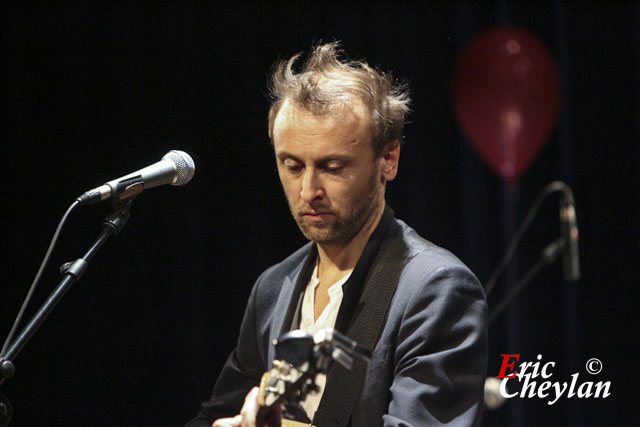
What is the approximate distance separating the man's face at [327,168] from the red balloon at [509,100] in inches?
51.1

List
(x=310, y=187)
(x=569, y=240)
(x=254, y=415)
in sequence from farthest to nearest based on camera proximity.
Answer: (x=569, y=240), (x=310, y=187), (x=254, y=415)

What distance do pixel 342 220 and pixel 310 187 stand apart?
0.49 feet

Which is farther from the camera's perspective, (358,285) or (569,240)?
(569,240)

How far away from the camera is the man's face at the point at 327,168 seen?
2021 mm

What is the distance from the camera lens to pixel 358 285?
82.0 inches

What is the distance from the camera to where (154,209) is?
3131 mm

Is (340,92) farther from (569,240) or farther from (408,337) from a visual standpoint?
(569,240)

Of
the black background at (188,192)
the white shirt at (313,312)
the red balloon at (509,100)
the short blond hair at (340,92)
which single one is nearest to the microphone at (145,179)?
the short blond hair at (340,92)

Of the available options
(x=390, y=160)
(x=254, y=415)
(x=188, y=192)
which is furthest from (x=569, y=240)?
(x=254, y=415)

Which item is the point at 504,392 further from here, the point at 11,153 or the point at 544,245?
the point at 11,153

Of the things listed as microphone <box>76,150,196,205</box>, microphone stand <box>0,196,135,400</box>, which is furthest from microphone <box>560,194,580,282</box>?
microphone stand <box>0,196,135,400</box>

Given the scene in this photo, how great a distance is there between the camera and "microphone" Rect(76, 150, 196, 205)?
170cm

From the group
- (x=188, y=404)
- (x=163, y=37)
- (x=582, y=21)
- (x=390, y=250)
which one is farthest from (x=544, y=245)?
(x=163, y=37)

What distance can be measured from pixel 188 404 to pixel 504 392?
54.5 inches
